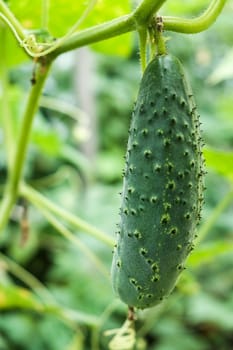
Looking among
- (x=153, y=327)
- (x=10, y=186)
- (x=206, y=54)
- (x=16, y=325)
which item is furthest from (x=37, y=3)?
(x=206, y=54)

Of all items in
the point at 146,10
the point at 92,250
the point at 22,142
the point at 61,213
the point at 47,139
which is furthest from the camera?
the point at 92,250

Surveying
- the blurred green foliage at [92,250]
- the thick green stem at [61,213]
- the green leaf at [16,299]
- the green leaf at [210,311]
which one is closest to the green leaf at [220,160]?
the blurred green foliage at [92,250]

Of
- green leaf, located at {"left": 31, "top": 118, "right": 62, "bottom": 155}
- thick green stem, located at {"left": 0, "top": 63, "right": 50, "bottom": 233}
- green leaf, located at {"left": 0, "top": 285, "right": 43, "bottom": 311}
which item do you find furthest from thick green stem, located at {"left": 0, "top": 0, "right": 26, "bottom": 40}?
green leaf, located at {"left": 31, "top": 118, "right": 62, "bottom": 155}

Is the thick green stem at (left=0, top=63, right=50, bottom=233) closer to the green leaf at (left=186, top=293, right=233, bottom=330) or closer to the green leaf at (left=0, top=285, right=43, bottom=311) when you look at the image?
the green leaf at (left=0, top=285, right=43, bottom=311)

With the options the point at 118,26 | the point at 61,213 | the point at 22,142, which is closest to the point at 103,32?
the point at 118,26

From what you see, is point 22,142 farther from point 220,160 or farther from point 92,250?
point 92,250

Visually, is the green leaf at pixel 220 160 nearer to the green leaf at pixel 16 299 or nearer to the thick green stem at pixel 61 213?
the thick green stem at pixel 61 213
